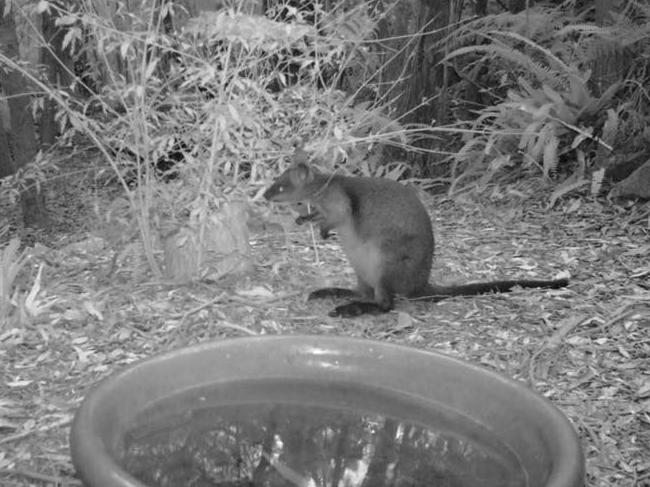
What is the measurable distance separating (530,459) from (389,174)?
16.6 ft

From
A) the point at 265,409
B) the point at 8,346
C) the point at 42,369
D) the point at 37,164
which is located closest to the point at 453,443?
the point at 265,409

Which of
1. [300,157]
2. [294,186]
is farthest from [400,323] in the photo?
[300,157]

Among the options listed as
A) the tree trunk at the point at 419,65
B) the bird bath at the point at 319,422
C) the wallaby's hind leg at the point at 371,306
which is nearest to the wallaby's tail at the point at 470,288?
the wallaby's hind leg at the point at 371,306

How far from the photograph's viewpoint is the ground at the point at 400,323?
3.53 meters

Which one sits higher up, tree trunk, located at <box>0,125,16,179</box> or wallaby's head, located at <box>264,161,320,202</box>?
wallaby's head, located at <box>264,161,320,202</box>

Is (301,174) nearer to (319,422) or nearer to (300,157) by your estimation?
(300,157)

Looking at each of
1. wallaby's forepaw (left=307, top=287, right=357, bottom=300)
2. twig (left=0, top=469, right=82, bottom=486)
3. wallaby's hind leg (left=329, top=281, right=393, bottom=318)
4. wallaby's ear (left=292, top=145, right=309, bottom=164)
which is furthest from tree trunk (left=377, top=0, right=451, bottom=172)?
twig (left=0, top=469, right=82, bottom=486)

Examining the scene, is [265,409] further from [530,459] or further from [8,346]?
[8,346]

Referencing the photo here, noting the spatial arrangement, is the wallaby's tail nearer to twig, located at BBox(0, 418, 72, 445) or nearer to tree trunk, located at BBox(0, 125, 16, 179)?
twig, located at BBox(0, 418, 72, 445)

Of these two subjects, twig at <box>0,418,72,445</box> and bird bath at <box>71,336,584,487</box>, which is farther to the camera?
twig at <box>0,418,72,445</box>

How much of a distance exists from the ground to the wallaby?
0.09 m

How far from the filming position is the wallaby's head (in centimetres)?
484

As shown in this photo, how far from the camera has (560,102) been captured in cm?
705

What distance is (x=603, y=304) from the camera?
479 centimetres
